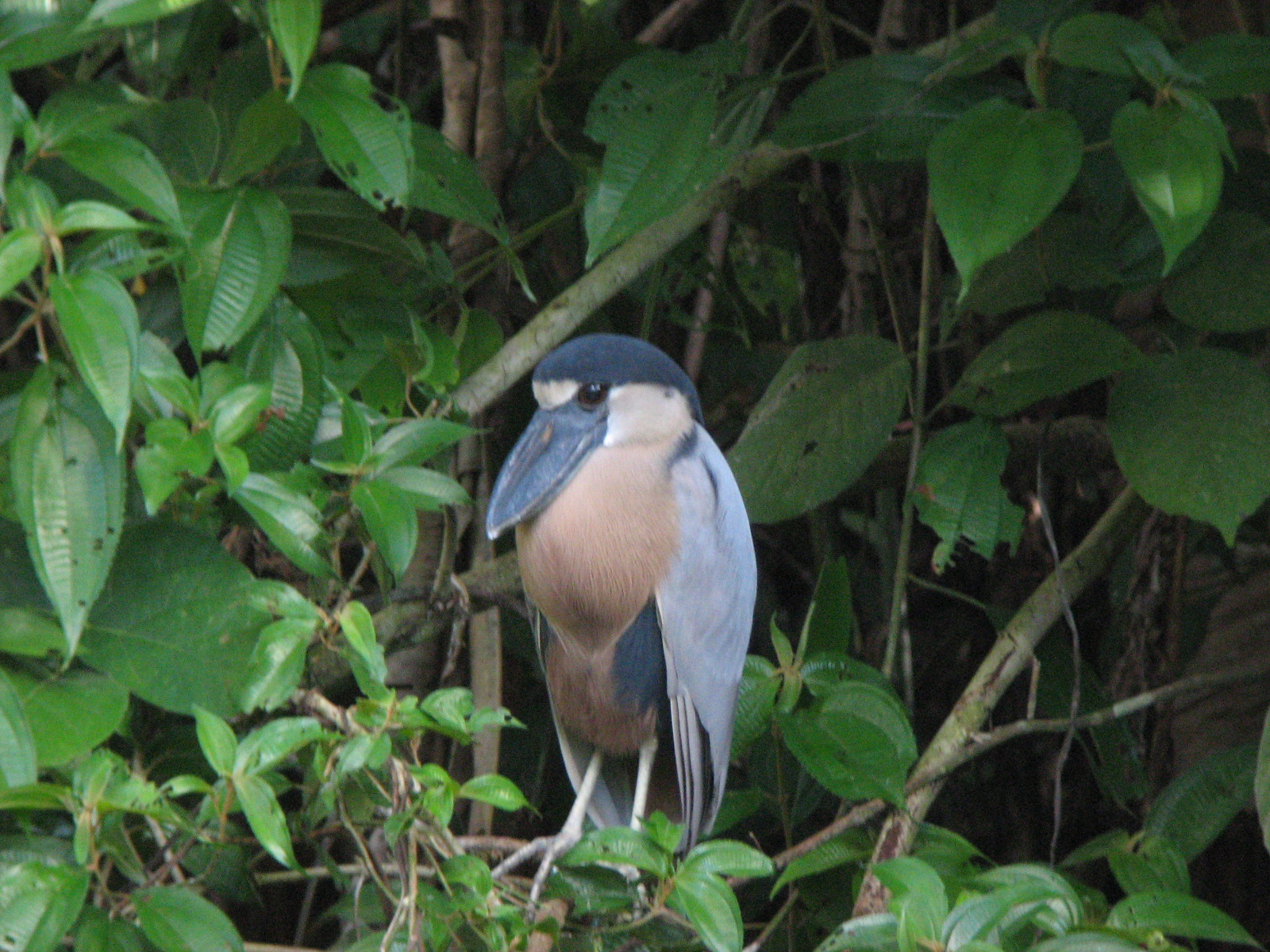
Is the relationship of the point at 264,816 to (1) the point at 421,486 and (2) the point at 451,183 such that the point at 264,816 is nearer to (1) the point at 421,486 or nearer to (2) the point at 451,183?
(1) the point at 421,486

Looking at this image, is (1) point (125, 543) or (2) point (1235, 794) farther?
(2) point (1235, 794)

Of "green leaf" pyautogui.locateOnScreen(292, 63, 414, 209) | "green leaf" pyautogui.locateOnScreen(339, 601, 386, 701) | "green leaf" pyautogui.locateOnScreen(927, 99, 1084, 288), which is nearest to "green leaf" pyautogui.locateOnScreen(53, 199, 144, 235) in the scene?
"green leaf" pyautogui.locateOnScreen(292, 63, 414, 209)

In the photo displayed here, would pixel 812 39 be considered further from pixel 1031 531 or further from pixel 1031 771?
pixel 1031 771

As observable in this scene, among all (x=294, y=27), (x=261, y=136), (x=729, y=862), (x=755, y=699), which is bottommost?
(x=755, y=699)

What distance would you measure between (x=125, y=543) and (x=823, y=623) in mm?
762

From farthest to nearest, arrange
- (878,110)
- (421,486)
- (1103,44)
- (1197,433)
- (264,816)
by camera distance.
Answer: (878,110) → (1197,433) → (1103,44) → (421,486) → (264,816)

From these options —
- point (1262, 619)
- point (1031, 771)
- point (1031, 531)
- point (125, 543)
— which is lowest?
point (1031, 771)

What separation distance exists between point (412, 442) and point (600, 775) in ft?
1.69

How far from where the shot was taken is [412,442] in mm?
1240

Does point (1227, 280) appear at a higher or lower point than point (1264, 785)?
higher

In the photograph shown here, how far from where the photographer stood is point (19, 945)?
1011 mm

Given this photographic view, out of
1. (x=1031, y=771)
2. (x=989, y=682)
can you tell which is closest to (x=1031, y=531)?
(x=1031, y=771)

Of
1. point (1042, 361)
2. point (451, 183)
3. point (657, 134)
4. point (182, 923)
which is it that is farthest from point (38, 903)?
point (1042, 361)

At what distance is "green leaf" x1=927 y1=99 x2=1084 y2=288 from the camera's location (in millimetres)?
1287
